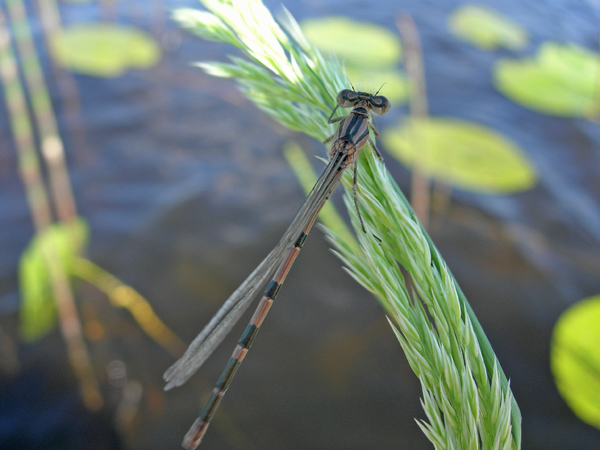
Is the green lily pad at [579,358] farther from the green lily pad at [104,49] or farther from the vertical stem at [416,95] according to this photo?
the green lily pad at [104,49]

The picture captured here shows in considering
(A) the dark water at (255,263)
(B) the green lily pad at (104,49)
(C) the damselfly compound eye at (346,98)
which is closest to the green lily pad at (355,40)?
(A) the dark water at (255,263)

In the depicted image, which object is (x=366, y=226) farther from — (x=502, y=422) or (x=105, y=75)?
(x=105, y=75)

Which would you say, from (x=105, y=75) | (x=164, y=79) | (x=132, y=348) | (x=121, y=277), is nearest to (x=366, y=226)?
(x=132, y=348)

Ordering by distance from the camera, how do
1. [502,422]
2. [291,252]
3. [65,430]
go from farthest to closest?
[65,430] < [291,252] < [502,422]

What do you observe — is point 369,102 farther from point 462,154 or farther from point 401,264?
point 462,154

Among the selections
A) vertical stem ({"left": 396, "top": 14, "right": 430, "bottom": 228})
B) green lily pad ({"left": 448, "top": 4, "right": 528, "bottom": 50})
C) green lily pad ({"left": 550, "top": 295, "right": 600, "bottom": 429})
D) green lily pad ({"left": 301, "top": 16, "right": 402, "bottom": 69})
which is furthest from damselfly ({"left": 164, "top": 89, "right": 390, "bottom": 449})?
green lily pad ({"left": 448, "top": 4, "right": 528, "bottom": 50})

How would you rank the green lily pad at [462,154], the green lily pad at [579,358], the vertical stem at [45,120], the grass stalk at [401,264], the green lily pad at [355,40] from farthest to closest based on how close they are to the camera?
1. the green lily pad at [355,40]
2. the green lily pad at [462,154]
3. the vertical stem at [45,120]
4. the green lily pad at [579,358]
5. the grass stalk at [401,264]

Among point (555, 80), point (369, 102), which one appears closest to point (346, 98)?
point (369, 102)
